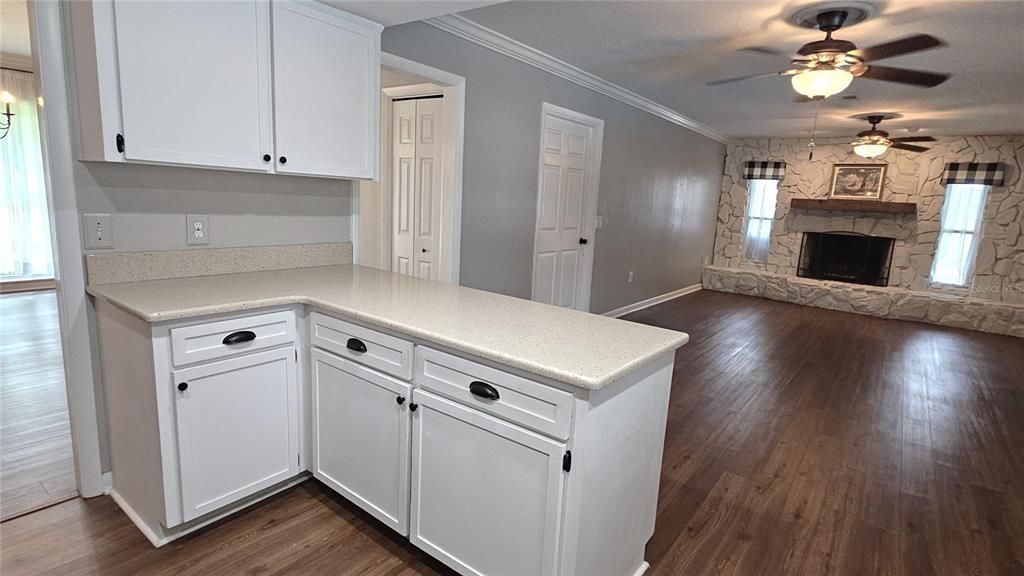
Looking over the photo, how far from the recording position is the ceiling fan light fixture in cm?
276

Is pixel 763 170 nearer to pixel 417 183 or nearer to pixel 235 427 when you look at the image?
pixel 417 183

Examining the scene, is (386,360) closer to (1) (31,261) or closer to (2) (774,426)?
(2) (774,426)

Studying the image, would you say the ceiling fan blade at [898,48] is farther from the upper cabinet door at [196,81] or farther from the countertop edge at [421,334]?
the upper cabinet door at [196,81]

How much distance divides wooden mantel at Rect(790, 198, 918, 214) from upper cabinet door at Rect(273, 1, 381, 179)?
23.1ft

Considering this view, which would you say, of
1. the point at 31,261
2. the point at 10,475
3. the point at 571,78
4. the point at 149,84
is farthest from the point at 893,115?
the point at 31,261

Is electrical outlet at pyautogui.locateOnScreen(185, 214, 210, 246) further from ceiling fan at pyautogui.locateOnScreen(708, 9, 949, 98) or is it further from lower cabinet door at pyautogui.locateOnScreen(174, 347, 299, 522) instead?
ceiling fan at pyautogui.locateOnScreen(708, 9, 949, 98)

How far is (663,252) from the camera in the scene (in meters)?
6.79

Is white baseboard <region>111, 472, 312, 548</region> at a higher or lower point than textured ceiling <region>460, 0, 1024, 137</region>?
lower

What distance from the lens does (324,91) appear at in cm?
234

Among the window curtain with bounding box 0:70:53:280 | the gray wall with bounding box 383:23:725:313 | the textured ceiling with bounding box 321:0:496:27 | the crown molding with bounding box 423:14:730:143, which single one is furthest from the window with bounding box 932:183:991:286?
the window curtain with bounding box 0:70:53:280

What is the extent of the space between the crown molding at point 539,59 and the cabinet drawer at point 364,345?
1918mm

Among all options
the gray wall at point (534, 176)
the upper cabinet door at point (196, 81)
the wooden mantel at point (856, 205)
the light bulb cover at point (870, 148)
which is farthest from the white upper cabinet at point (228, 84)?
the wooden mantel at point (856, 205)

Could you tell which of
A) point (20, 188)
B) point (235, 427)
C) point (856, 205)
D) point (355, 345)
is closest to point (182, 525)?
point (235, 427)

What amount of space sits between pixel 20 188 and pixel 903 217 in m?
11.0
